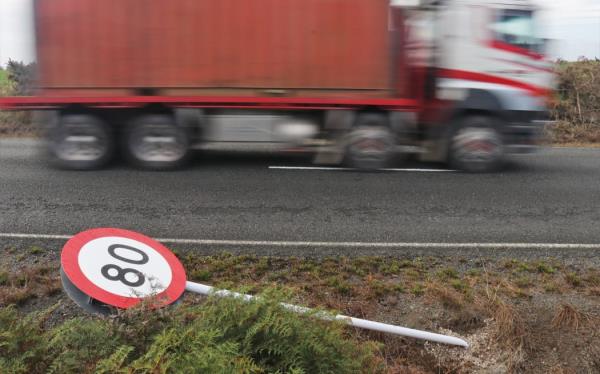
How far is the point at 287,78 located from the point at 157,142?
2510 millimetres

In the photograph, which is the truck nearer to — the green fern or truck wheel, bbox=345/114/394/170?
truck wheel, bbox=345/114/394/170

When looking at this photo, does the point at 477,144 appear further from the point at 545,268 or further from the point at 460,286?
the point at 460,286

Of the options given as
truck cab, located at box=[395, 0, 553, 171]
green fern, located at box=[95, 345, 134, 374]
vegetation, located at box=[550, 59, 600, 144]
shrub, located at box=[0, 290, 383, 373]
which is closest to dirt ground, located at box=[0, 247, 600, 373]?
shrub, located at box=[0, 290, 383, 373]

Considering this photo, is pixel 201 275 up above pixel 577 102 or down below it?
below

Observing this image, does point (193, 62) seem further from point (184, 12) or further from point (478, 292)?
point (478, 292)

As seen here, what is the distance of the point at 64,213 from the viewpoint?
21.1ft

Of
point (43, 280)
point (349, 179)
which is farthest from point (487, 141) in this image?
point (43, 280)

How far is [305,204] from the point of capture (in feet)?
22.8

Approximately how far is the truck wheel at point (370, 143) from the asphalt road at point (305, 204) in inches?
16.1

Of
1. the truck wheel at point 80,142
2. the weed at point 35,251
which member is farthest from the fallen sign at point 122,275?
the truck wheel at point 80,142

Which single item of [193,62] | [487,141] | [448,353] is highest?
[193,62]

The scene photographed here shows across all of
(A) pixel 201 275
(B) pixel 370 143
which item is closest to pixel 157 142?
(B) pixel 370 143

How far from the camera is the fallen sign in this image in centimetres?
294

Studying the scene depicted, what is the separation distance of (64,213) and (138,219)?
0.98 metres
